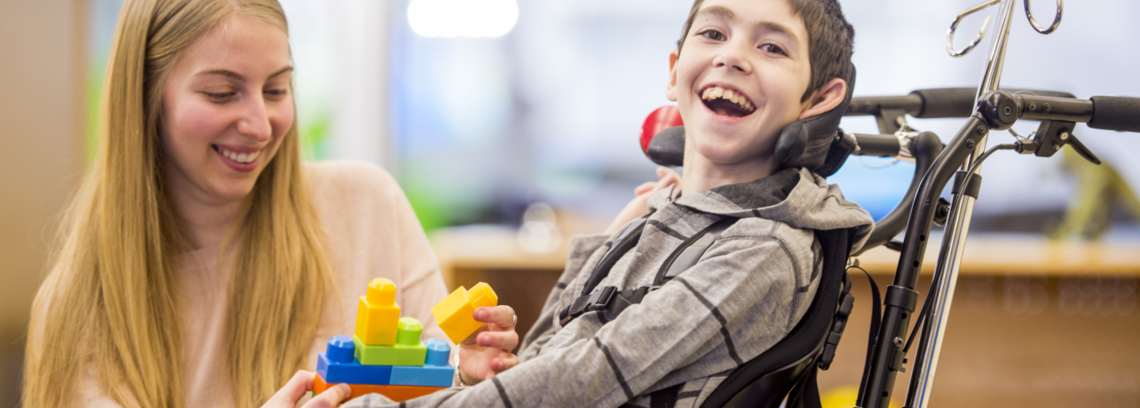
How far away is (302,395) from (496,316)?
0.76 ft

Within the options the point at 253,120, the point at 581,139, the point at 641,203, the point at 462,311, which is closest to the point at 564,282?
the point at 641,203

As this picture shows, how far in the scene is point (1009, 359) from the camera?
2.42m

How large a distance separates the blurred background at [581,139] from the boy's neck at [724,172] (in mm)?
1202

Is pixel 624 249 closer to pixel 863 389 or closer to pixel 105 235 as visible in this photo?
pixel 863 389

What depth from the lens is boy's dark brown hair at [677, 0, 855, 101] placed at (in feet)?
2.98

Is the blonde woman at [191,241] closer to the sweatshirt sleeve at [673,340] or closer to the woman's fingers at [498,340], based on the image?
the woman's fingers at [498,340]

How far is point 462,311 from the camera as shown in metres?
0.82

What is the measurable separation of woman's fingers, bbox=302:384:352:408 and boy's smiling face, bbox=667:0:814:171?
51 centimetres

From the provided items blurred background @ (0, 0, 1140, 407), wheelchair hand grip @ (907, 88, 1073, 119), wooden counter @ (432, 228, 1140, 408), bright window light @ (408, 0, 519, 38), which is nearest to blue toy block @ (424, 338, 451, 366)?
wheelchair hand grip @ (907, 88, 1073, 119)

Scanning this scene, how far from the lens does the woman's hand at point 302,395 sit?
0.72 metres

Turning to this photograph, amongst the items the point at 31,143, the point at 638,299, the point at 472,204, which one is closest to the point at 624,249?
the point at 638,299

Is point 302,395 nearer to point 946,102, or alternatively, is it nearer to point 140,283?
point 140,283

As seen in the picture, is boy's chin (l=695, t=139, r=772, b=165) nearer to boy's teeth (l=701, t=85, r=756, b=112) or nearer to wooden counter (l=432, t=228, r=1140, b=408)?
boy's teeth (l=701, t=85, r=756, b=112)

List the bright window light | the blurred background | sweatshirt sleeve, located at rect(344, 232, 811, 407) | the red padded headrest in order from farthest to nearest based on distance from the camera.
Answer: the bright window light < the blurred background < the red padded headrest < sweatshirt sleeve, located at rect(344, 232, 811, 407)
